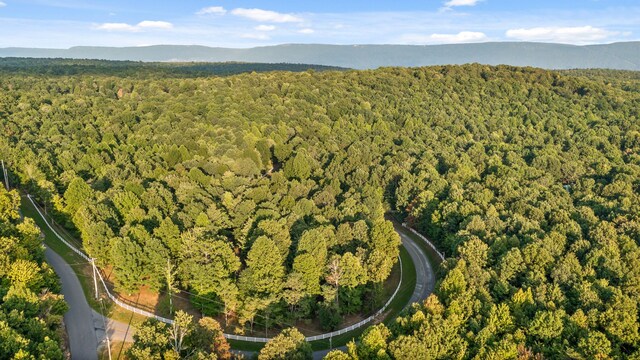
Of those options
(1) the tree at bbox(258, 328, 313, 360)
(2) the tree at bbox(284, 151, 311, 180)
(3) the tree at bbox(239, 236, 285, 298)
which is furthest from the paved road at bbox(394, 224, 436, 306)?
(1) the tree at bbox(258, 328, 313, 360)

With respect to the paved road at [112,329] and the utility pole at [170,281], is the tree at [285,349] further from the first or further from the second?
the utility pole at [170,281]

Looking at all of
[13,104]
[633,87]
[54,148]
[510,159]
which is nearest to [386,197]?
[510,159]

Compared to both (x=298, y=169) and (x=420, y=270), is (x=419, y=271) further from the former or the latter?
(x=298, y=169)

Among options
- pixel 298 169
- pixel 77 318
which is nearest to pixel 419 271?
pixel 298 169

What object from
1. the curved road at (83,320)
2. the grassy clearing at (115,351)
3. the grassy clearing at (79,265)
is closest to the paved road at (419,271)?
the curved road at (83,320)

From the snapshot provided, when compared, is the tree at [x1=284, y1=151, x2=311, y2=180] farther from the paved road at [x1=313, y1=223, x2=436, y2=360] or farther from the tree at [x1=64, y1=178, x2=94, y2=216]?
the tree at [x1=64, y1=178, x2=94, y2=216]

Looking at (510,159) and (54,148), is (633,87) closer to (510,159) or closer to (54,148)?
(510,159)
